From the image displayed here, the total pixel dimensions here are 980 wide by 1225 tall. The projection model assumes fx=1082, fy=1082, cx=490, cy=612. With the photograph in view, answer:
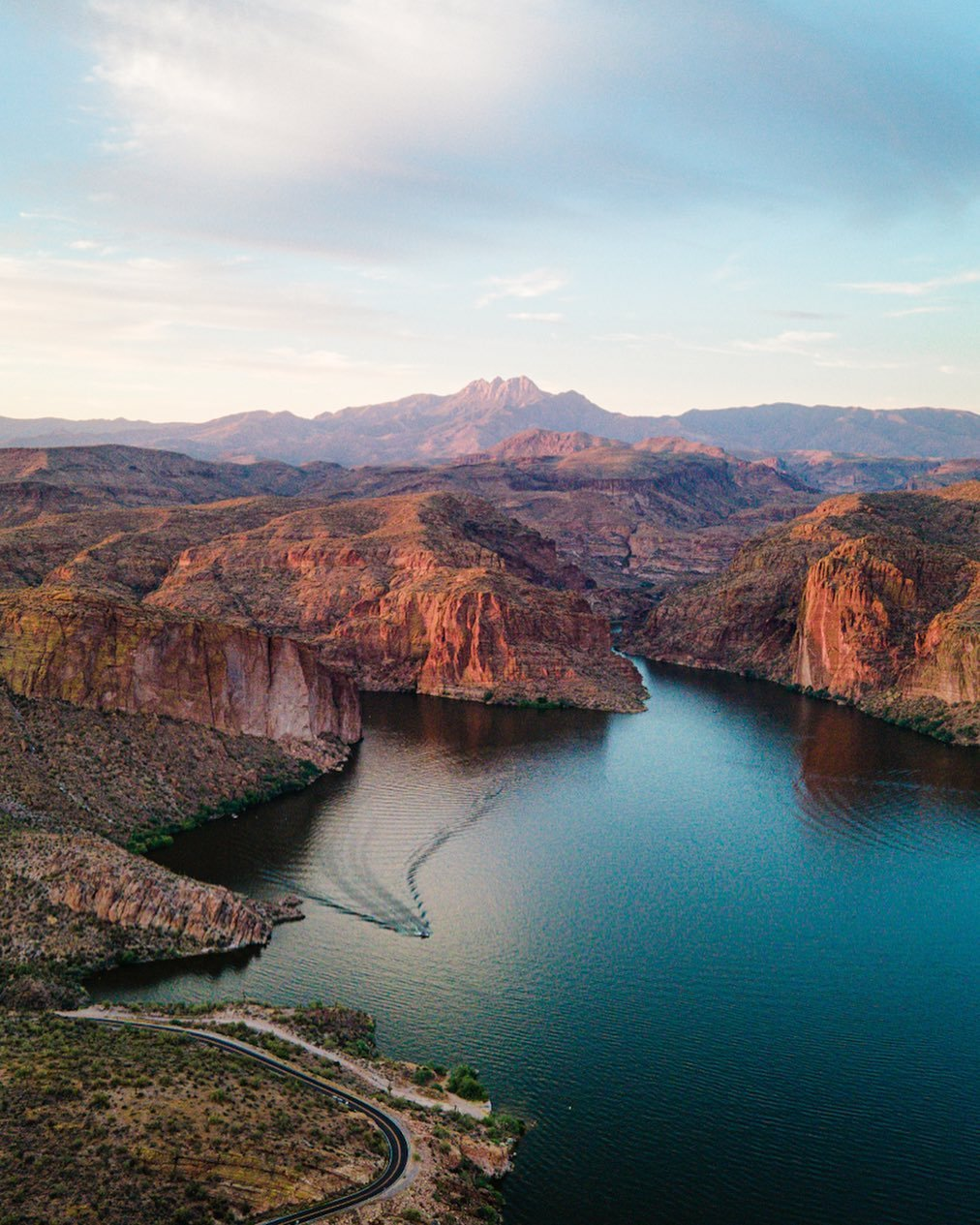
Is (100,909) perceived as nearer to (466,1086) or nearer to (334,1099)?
(334,1099)

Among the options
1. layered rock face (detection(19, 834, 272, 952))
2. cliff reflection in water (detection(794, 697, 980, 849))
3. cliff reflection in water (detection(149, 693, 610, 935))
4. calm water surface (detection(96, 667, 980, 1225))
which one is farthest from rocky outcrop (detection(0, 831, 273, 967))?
cliff reflection in water (detection(794, 697, 980, 849))

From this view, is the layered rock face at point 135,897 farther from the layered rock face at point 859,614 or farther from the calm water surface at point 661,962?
the layered rock face at point 859,614

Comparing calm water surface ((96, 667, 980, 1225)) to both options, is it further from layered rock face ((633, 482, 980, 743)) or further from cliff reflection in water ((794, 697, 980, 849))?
layered rock face ((633, 482, 980, 743))

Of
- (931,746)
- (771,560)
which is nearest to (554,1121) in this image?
(931,746)

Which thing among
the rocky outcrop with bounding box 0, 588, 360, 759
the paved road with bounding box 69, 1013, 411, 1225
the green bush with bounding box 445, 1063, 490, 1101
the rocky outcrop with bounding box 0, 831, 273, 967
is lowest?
the green bush with bounding box 445, 1063, 490, 1101

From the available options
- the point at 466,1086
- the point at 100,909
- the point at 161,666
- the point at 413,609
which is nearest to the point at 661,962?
the point at 466,1086

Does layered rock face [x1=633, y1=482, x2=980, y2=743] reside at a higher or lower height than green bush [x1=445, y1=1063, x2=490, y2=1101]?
higher
